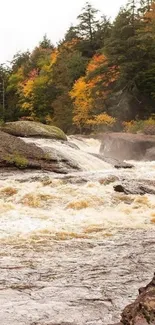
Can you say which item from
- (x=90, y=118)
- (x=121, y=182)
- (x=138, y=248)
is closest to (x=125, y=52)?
(x=90, y=118)

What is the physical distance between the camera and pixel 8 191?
1292cm

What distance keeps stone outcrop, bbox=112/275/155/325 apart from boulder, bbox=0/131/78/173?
13429mm

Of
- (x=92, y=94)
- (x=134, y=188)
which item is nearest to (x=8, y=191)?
(x=134, y=188)

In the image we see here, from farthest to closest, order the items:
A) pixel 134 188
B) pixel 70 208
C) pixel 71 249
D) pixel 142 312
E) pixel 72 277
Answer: pixel 134 188, pixel 70 208, pixel 71 249, pixel 72 277, pixel 142 312

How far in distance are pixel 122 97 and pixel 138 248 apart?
29.9 metres

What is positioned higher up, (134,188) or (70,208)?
(134,188)

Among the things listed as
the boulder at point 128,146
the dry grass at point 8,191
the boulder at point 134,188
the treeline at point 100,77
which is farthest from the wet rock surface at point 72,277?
the treeline at point 100,77

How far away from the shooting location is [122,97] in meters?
36.3

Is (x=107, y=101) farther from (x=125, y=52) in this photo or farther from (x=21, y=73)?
(x=21, y=73)

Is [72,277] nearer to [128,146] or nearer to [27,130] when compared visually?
[27,130]

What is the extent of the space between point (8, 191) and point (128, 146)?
44.4ft

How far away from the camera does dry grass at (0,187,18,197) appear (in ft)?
42.0

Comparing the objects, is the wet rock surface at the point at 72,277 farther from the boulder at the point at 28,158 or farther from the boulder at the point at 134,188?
the boulder at the point at 28,158

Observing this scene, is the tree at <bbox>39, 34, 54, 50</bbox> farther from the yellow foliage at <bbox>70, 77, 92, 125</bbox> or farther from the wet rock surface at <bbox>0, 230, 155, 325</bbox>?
the wet rock surface at <bbox>0, 230, 155, 325</bbox>
